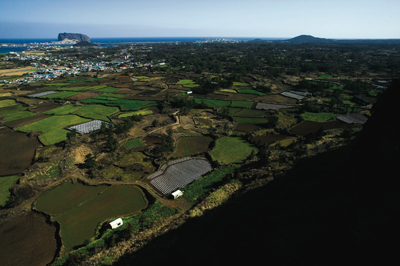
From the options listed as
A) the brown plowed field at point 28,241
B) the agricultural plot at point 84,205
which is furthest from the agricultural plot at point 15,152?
the brown plowed field at point 28,241

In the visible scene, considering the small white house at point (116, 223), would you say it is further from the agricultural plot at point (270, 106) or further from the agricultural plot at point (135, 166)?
the agricultural plot at point (270, 106)

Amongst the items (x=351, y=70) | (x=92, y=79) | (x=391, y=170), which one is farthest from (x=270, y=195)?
(x=351, y=70)

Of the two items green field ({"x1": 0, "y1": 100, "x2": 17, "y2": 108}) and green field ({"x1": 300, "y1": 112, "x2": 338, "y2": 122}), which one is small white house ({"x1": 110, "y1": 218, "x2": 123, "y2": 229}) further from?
green field ({"x1": 0, "y1": 100, "x2": 17, "y2": 108})

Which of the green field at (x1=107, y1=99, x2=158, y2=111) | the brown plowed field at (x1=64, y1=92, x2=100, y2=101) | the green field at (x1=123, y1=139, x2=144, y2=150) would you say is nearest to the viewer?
the green field at (x1=123, y1=139, x2=144, y2=150)

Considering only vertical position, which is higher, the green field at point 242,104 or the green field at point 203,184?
the green field at point 242,104

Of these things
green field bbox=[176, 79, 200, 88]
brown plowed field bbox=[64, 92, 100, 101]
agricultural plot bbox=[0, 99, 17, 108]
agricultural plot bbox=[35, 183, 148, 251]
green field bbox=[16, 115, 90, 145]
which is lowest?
agricultural plot bbox=[35, 183, 148, 251]

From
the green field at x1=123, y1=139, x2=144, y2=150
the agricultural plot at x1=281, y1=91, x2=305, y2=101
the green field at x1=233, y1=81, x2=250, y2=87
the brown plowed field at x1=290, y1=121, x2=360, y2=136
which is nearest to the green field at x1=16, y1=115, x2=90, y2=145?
the green field at x1=123, y1=139, x2=144, y2=150

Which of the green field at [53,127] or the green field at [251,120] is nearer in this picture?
the green field at [53,127]

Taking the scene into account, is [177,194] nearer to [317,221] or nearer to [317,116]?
[317,221]

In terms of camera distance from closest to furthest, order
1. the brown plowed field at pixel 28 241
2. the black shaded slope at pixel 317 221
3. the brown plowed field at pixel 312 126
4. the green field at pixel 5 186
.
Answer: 1. the black shaded slope at pixel 317 221
2. the brown plowed field at pixel 28 241
3. the green field at pixel 5 186
4. the brown plowed field at pixel 312 126
